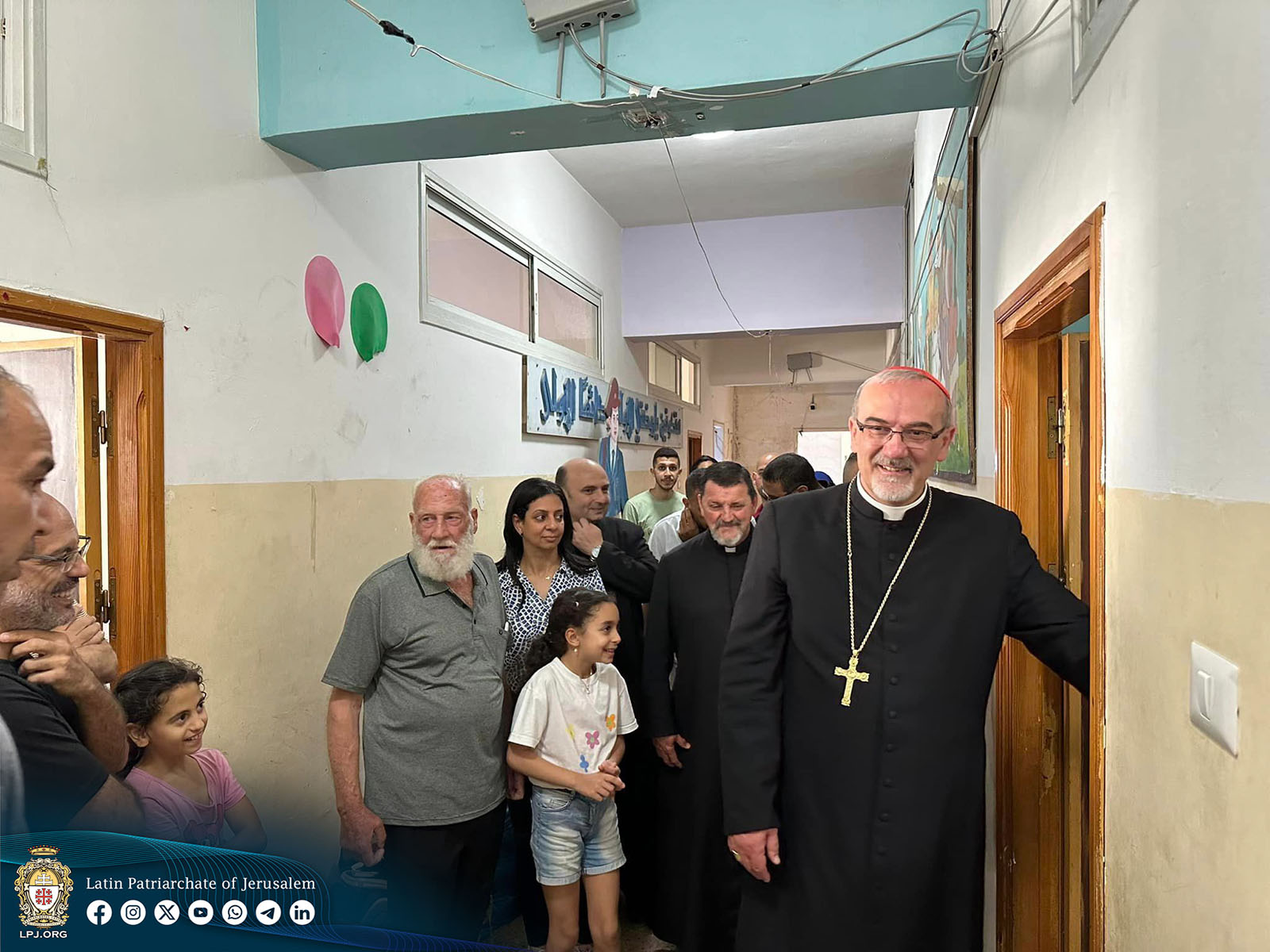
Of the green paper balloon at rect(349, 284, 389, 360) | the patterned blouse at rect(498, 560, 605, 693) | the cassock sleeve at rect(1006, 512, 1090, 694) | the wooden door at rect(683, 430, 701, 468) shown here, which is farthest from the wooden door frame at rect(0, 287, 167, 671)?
the wooden door at rect(683, 430, 701, 468)

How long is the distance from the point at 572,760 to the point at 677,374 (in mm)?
7539

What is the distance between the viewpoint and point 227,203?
8.30 feet

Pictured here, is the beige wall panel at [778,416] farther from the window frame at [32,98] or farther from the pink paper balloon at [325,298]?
the window frame at [32,98]

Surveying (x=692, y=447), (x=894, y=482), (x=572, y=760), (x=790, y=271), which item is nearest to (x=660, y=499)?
(x=790, y=271)

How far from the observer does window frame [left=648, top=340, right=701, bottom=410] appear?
813 cm

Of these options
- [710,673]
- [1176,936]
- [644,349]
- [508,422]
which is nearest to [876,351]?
[644,349]

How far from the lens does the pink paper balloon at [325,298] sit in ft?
9.68

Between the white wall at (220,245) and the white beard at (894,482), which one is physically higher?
the white wall at (220,245)

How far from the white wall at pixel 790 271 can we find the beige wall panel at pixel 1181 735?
5.29m

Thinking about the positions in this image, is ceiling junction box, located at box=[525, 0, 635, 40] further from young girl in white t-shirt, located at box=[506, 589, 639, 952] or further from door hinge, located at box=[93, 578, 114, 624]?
door hinge, located at box=[93, 578, 114, 624]

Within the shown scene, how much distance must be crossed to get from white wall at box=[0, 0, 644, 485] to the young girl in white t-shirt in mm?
1123

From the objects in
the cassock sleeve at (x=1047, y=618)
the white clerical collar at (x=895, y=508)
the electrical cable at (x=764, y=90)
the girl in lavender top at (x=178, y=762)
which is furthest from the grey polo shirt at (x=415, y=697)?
the electrical cable at (x=764, y=90)

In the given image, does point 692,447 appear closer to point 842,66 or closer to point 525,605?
point 525,605

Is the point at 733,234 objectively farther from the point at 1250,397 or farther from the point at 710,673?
the point at 1250,397
